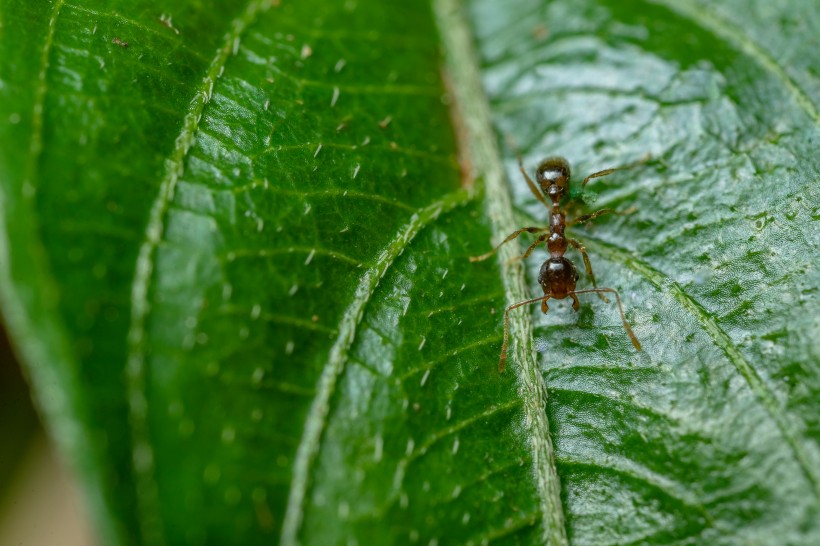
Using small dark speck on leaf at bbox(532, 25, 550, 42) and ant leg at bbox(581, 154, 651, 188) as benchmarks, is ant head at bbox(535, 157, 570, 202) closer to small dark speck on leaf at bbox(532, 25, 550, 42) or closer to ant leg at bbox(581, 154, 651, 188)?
ant leg at bbox(581, 154, 651, 188)

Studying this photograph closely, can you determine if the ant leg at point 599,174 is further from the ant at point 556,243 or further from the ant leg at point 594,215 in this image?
the ant leg at point 594,215

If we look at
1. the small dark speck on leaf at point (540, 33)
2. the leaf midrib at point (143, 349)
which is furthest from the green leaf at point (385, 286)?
the small dark speck on leaf at point (540, 33)

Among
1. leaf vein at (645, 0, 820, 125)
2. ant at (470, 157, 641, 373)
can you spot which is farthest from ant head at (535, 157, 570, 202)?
Result: leaf vein at (645, 0, 820, 125)

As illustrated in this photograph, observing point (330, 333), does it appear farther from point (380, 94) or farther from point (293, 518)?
point (380, 94)

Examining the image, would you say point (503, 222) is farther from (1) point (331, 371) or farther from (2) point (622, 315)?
(1) point (331, 371)

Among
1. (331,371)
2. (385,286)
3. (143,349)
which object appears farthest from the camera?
(385,286)

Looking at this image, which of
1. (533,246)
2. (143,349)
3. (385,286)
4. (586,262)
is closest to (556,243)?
(533,246)
